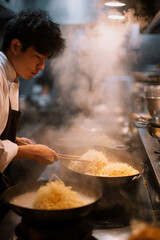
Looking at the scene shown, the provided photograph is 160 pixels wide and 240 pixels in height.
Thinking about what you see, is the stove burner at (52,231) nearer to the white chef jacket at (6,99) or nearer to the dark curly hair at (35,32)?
the white chef jacket at (6,99)

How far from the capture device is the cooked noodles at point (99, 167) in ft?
5.80

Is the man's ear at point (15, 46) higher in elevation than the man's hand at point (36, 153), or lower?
higher

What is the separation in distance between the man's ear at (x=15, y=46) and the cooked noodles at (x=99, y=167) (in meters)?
0.94

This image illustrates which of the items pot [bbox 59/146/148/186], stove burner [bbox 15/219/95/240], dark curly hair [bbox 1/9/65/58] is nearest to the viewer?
stove burner [bbox 15/219/95/240]

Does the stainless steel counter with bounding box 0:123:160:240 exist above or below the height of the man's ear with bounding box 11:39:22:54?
below

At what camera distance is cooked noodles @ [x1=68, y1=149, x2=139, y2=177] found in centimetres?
177

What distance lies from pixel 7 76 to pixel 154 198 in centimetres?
141

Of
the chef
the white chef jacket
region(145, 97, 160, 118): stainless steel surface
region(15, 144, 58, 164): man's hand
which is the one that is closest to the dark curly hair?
the chef

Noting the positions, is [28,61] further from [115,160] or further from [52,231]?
[52,231]

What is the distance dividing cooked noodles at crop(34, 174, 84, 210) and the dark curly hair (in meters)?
1.08

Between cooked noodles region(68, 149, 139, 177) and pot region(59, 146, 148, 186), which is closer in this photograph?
pot region(59, 146, 148, 186)

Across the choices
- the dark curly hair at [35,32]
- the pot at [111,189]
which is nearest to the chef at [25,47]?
the dark curly hair at [35,32]

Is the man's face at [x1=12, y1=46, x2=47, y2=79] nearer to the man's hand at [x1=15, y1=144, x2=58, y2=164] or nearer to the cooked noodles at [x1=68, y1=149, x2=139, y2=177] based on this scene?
the man's hand at [x1=15, y1=144, x2=58, y2=164]

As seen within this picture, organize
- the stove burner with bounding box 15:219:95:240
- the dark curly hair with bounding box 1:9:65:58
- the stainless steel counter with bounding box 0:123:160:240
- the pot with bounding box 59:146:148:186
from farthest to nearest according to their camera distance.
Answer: the dark curly hair with bounding box 1:9:65:58, the pot with bounding box 59:146:148:186, the stainless steel counter with bounding box 0:123:160:240, the stove burner with bounding box 15:219:95:240
